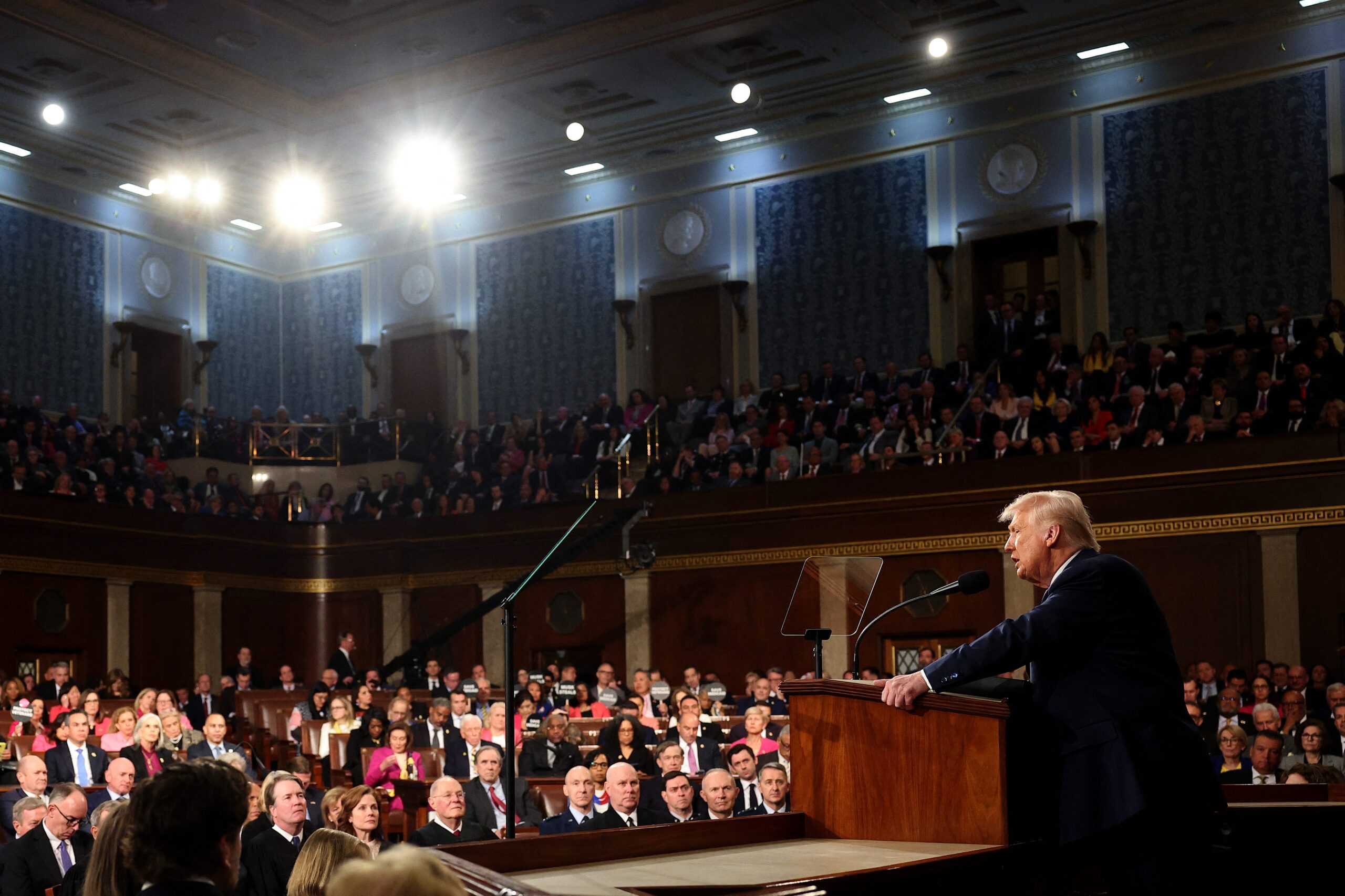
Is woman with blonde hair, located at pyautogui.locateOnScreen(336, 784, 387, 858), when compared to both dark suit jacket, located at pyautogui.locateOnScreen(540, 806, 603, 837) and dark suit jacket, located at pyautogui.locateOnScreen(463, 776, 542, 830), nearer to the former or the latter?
dark suit jacket, located at pyautogui.locateOnScreen(540, 806, 603, 837)

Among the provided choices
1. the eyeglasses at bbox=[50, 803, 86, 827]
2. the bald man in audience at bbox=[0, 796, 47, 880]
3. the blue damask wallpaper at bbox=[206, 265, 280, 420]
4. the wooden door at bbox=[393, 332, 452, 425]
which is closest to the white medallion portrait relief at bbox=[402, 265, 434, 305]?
the wooden door at bbox=[393, 332, 452, 425]

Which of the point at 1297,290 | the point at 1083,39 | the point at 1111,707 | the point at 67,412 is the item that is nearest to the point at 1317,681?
the point at 1297,290

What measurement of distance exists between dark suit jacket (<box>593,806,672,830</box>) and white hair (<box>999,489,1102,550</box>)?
3.58 metres

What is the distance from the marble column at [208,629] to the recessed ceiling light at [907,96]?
8976mm

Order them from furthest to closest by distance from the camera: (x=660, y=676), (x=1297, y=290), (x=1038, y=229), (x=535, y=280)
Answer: (x=535, y=280)
(x=1038, y=229)
(x=1297, y=290)
(x=660, y=676)

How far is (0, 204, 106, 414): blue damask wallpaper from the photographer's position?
17750 millimetres

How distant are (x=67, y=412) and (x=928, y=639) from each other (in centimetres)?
955

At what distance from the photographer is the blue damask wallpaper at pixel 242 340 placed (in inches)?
798

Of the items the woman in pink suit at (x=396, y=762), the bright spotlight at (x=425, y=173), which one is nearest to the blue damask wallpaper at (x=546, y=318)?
the bright spotlight at (x=425, y=173)

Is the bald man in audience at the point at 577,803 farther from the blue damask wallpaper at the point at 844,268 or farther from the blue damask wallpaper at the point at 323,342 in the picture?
the blue damask wallpaper at the point at 323,342

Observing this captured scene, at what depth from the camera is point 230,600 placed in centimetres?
1611

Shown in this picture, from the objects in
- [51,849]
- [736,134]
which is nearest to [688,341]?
[736,134]

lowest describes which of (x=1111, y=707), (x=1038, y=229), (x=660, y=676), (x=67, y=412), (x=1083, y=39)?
(x=660, y=676)

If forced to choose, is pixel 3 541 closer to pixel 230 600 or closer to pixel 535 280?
pixel 230 600
